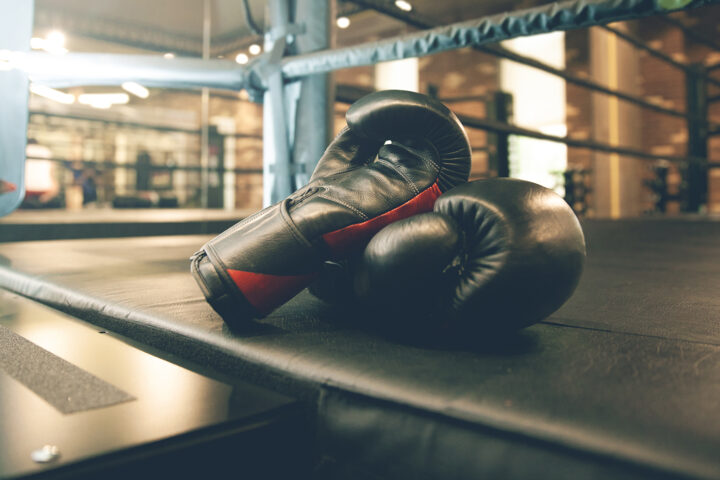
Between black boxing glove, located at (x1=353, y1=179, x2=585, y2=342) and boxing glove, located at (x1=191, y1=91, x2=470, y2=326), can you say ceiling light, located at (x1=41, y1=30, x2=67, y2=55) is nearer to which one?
boxing glove, located at (x1=191, y1=91, x2=470, y2=326)

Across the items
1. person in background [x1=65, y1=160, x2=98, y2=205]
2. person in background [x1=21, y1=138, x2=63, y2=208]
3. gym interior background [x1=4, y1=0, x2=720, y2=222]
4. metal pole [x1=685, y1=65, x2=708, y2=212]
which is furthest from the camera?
person in background [x1=65, y1=160, x2=98, y2=205]

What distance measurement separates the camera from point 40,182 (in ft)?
13.4

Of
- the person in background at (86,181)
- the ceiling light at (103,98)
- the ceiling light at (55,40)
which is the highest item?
the ceiling light at (55,40)

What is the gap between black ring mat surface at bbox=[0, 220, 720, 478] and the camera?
1.05 ft

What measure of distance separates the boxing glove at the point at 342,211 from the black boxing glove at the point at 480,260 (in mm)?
58

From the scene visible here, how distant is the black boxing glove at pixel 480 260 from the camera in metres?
0.48

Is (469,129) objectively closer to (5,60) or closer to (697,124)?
(697,124)

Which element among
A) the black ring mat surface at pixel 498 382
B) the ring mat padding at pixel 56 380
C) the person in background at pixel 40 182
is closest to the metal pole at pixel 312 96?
the black ring mat surface at pixel 498 382

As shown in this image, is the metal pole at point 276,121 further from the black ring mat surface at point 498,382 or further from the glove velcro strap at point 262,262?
the glove velcro strap at point 262,262

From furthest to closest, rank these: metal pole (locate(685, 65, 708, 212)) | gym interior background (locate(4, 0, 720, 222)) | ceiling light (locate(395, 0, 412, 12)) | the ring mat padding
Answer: gym interior background (locate(4, 0, 720, 222)) → metal pole (locate(685, 65, 708, 212)) → ceiling light (locate(395, 0, 412, 12)) → the ring mat padding

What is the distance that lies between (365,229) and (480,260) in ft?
0.46

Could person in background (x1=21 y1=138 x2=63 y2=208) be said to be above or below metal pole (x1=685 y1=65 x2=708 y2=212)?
below

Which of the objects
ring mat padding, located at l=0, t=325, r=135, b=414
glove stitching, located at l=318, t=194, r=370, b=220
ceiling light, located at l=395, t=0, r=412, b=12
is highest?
ceiling light, located at l=395, t=0, r=412, b=12

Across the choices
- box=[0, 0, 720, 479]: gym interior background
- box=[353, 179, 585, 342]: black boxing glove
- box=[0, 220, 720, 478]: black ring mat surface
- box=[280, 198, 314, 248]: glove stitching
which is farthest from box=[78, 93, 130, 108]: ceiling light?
box=[353, 179, 585, 342]: black boxing glove
